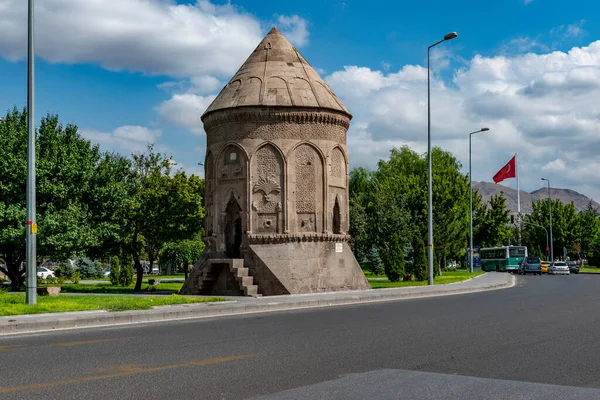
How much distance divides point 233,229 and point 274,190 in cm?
276

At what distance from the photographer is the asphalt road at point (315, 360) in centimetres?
734

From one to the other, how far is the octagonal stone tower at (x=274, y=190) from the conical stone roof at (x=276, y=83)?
56 mm

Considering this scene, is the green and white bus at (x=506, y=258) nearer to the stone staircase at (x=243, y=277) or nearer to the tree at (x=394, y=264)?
the tree at (x=394, y=264)

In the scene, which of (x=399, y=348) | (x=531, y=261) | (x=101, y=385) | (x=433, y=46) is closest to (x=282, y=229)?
(x=433, y=46)

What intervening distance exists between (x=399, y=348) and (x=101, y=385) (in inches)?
197

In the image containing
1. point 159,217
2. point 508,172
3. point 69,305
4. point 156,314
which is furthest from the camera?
point 508,172

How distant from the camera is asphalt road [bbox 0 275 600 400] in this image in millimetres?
7344

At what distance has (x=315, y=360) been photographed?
9.46 meters

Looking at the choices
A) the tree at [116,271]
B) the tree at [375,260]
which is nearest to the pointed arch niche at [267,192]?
the tree at [116,271]

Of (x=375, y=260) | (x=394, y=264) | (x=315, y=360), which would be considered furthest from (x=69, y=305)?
(x=375, y=260)

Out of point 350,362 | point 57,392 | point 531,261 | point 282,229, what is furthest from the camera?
point 531,261

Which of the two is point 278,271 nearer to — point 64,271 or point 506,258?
point 64,271

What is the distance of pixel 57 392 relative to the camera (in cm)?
720

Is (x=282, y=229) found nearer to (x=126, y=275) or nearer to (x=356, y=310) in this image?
(x=356, y=310)
